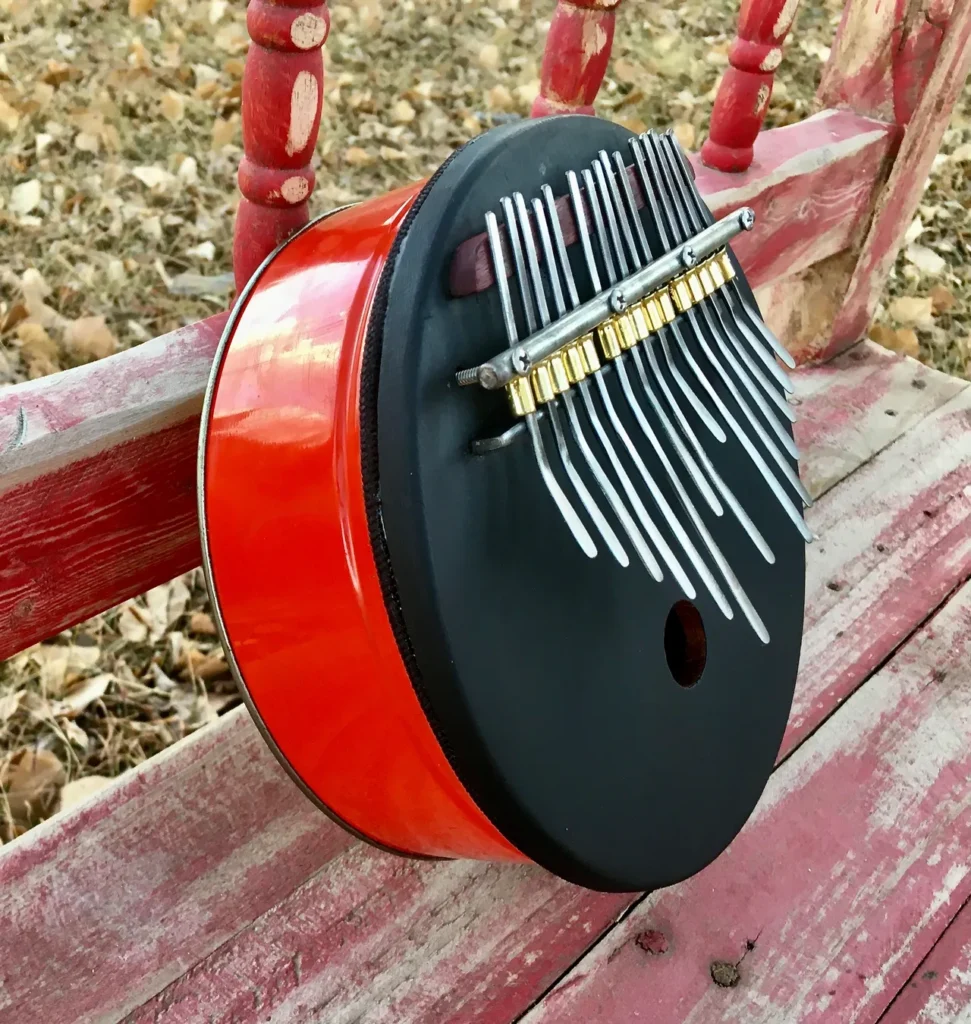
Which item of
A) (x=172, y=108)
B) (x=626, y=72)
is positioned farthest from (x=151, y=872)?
(x=626, y=72)

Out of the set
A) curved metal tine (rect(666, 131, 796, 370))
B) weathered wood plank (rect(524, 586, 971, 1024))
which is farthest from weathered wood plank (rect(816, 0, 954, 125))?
weathered wood plank (rect(524, 586, 971, 1024))

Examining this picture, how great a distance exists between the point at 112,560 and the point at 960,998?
82cm

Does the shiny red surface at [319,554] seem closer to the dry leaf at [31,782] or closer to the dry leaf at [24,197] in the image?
the dry leaf at [31,782]

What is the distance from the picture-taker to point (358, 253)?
69 cm

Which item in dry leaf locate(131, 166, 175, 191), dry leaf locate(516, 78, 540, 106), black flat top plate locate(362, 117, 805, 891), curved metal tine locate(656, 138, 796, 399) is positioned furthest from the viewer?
dry leaf locate(516, 78, 540, 106)

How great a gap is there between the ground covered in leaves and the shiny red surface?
0.67 m

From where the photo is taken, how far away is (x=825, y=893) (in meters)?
0.95

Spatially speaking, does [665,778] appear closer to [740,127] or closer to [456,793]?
[456,793]

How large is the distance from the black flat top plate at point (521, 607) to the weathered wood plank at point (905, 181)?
0.94 metres

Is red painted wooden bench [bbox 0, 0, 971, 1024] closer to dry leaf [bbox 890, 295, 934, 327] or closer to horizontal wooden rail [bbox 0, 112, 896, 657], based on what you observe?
horizontal wooden rail [bbox 0, 112, 896, 657]

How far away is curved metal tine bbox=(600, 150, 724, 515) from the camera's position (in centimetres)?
74

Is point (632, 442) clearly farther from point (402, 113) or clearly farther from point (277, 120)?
point (402, 113)

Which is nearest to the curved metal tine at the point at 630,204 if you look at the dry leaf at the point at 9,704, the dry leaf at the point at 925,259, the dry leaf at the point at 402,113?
the dry leaf at the point at 9,704

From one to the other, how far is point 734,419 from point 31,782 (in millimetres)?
960
